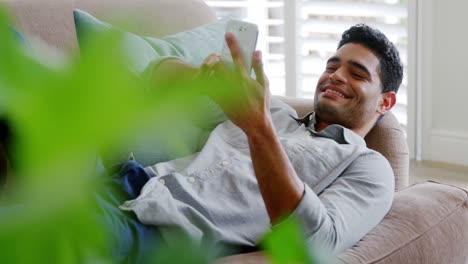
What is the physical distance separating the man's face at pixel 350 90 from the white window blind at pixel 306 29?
1.64 metres

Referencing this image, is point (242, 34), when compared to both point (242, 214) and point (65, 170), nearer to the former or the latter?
point (242, 214)

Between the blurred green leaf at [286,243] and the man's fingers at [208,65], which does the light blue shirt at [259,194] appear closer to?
the man's fingers at [208,65]

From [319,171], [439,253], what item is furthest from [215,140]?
[439,253]

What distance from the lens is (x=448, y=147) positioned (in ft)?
11.2

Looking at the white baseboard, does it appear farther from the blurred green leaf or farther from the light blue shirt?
the blurred green leaf

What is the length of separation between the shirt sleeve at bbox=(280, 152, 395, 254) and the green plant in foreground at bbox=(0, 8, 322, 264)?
3.61 feet

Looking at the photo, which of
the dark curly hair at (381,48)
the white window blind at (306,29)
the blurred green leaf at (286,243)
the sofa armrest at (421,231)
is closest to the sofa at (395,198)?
the sofa armrest at (421,231)

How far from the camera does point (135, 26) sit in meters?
0.17

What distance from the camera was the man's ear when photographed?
1873mm

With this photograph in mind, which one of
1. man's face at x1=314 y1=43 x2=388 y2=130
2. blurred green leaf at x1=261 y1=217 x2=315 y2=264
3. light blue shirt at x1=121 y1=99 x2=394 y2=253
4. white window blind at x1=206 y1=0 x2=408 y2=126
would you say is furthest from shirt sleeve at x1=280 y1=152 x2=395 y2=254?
white window blind at x1=206 y1=0 x2=408 y2=126

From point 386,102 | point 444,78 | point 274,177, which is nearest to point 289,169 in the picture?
point 274,177

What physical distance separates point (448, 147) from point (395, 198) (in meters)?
1.88

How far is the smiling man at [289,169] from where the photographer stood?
4.22 ft

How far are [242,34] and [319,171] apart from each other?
35 cm
